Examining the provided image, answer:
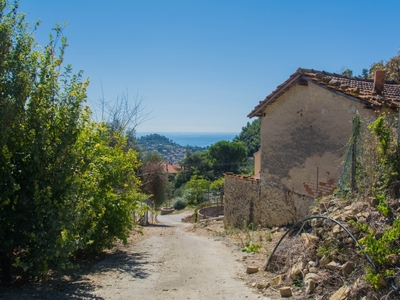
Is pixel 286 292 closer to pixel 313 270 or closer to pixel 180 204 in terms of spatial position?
pixel 313 270

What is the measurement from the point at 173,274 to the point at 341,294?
3.98 meters

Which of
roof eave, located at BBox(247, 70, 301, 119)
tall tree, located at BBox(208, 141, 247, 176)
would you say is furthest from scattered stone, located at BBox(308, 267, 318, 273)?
tall tree, located at BBox(208, 141, 247, 176)

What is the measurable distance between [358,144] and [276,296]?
15.0 feet

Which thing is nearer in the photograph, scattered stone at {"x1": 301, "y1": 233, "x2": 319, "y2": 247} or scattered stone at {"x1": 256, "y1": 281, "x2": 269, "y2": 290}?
scattered stone at {"x1": 256, "y1": 281, "x2": 269, "y2": 290}

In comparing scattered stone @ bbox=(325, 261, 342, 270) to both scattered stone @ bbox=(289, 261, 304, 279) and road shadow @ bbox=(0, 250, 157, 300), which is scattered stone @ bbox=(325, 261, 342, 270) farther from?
road shadow @ bbox=(0, 250, 157, 300)

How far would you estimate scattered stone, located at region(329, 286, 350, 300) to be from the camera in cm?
585

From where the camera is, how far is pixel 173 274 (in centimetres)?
867

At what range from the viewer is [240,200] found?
1695 centimetres

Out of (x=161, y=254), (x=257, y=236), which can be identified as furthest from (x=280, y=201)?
(x=161, y=254)

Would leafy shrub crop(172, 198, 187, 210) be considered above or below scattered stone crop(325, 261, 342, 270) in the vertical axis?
below

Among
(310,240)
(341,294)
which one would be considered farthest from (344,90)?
(341,294)

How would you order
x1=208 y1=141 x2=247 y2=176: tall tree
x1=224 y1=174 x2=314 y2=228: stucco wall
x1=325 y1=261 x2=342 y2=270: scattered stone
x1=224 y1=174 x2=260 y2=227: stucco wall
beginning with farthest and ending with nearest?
x1=208 y1=141 x2=247 y2=176: tall tree, x1=224 y1=174 x2=260 y2=227: stucco wall, x1=224 y1=174 x2=314 y2=228: stucco wall, x1=325 y1=261 x2=342 y2=270: scattered stone

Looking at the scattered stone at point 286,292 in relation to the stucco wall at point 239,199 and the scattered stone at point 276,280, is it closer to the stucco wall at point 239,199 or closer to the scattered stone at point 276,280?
the scattered stone at point 276,280

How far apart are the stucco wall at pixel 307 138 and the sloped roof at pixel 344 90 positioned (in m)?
0.23
